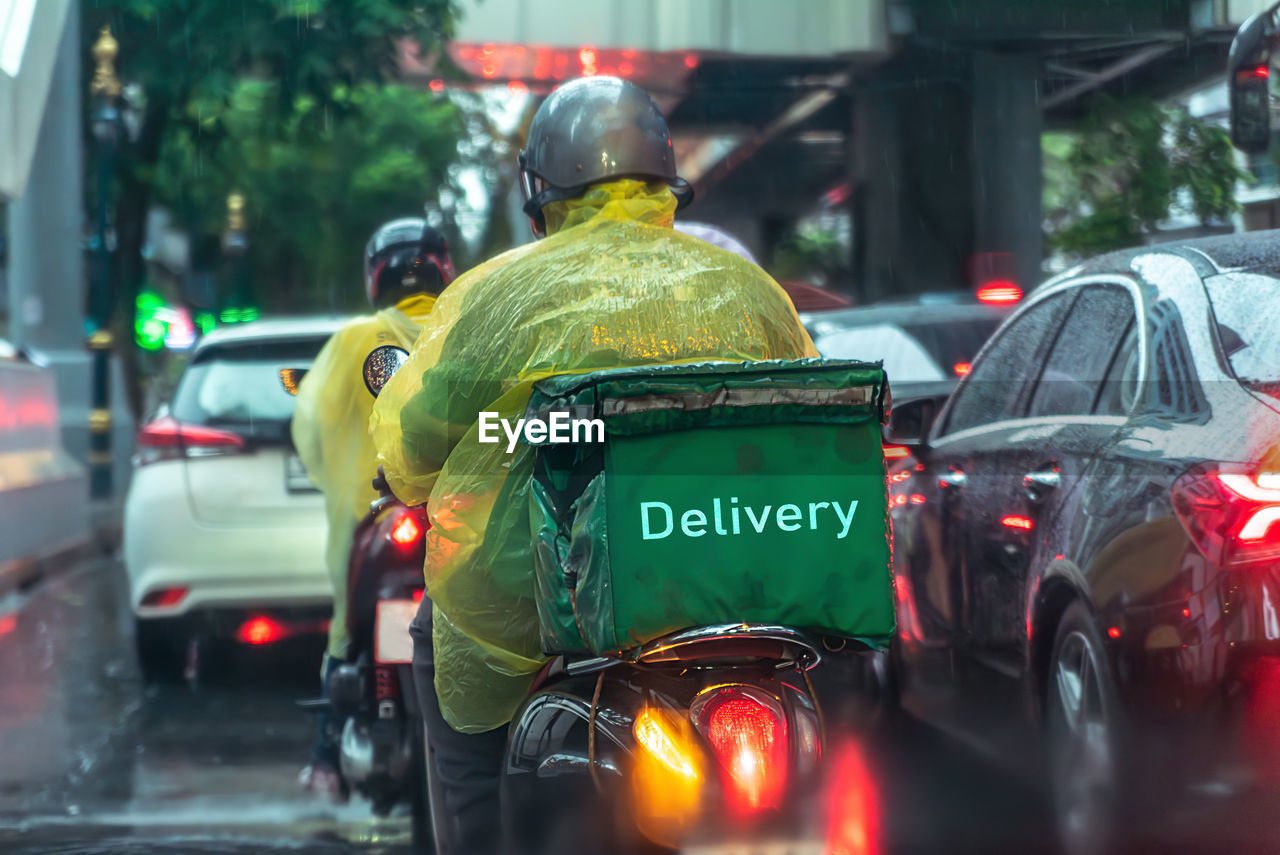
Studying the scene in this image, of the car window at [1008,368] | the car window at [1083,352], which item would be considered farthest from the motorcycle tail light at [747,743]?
the car window at [1008,368]

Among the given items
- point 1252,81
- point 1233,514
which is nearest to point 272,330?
point 1252,81

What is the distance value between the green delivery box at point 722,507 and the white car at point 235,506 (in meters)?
4.30

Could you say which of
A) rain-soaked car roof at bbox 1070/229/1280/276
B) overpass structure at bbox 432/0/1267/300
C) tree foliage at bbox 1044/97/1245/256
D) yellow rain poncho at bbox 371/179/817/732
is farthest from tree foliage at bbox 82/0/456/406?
yellow rain poncho at bbox 371/179/817/732

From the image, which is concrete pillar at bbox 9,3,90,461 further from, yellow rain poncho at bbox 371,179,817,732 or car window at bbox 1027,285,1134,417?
yellow rain poncho at bbox 371,179,817,732

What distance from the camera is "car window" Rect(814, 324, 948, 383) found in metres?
5.86

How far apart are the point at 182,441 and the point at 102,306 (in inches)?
470

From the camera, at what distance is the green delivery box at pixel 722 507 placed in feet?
7.33

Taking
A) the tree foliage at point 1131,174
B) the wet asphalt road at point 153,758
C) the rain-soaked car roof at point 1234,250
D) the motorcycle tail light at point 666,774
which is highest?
the tree foliage at point 1131,174

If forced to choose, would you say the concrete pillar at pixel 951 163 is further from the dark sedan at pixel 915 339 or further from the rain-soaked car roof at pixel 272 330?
the rain-soaked car roof at pixel 272 330

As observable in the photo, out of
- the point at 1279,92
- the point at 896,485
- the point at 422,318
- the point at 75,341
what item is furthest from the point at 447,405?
the point at 75,341

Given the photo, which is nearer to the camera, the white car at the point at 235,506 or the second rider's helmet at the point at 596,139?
the second rider's helmet at the point at 596,139

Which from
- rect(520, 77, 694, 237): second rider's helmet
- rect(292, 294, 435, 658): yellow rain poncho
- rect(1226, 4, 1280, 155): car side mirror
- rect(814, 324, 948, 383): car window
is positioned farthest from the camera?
rect(814, 324, 948, 383): car window

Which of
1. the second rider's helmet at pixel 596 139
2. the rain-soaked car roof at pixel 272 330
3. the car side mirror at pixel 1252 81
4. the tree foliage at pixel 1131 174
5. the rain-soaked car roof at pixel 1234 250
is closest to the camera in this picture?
the second rider's helmet at pixel 596 139

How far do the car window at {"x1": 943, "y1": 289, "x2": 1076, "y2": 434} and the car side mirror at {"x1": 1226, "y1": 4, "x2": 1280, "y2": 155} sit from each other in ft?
→ 2.27
